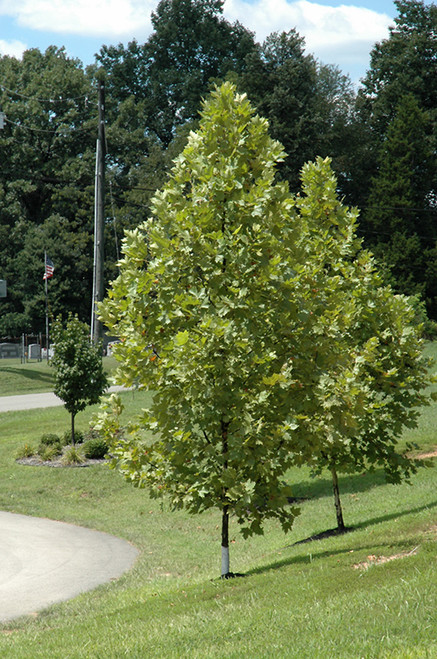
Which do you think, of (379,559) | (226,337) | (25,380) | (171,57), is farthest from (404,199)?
(226,337)

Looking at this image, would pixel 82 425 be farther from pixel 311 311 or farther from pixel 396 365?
pixel 311 311

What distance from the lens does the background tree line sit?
50906 mm

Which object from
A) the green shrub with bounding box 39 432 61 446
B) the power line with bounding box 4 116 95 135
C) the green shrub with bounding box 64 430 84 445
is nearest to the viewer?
the green shrub with bounding box 39 432 61 446

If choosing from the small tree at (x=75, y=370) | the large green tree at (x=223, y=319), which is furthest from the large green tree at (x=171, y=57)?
the large green tree at (x=223, y=319)

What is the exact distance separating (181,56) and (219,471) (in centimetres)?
7143

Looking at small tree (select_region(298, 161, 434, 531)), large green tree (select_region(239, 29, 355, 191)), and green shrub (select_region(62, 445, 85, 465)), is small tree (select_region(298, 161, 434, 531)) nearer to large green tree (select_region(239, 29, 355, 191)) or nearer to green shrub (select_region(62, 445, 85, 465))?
green shrub (select_region(62, 445, 85, 465))

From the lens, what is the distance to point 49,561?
1287cm

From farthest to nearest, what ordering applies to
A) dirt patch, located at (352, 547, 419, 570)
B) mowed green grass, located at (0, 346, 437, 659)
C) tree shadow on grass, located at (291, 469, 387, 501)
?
tree shadow on grass, located at (291, 469, 387, 501)
dirt patch, located at (352, 547, 419, 570)
mowed green grass, located at (0, 346, 437, 659)

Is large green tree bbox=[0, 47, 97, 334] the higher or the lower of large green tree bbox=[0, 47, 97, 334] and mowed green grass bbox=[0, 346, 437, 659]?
the higher

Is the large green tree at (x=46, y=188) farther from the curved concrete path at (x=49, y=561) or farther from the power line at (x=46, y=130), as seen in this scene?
the curved concrete path at (x=49, y=561)

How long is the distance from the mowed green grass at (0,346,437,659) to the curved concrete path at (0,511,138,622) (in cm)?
40

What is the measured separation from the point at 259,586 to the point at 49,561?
5148 mm

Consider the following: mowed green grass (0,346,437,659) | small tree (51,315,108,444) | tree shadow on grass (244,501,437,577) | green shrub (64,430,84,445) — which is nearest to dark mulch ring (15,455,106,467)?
green shrub (64,430,84,445)

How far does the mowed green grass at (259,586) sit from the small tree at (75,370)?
3.31 metres
